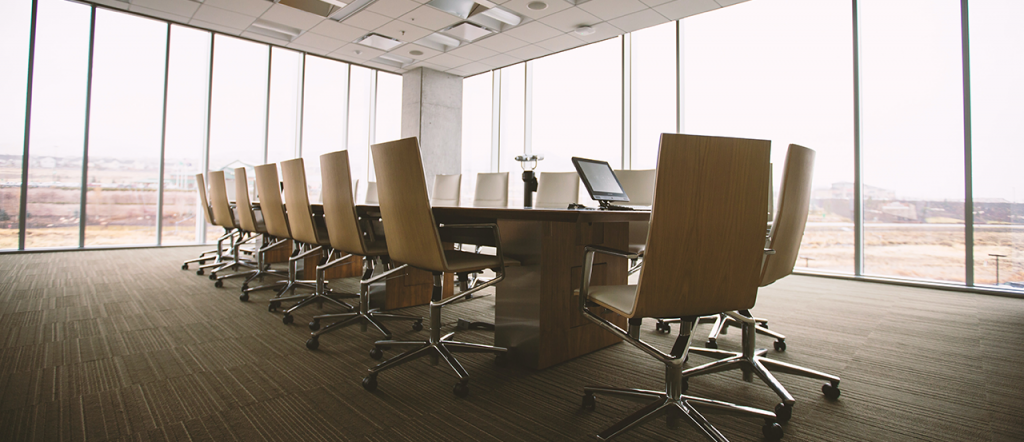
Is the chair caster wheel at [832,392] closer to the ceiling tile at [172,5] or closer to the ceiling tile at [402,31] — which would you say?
the ceiling tile at [402,31]

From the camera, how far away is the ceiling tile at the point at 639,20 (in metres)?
5.82

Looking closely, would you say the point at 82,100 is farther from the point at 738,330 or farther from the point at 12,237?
the point at 738,330

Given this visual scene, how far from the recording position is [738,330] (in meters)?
3.06

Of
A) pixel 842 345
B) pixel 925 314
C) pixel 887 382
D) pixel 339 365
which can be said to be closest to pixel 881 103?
→ pixel 925 314

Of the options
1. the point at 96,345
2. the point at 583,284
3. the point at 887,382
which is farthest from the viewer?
the point at 96,345

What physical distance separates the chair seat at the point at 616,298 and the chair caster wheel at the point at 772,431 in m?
0.65

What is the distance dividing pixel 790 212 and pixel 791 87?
459 centimetres

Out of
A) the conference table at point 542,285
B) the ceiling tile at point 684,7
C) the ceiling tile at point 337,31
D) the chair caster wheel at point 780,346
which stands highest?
the ceiling tile at point 337,31

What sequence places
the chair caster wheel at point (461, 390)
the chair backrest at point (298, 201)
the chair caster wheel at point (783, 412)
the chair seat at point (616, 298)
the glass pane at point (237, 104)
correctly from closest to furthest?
the chair seat at point (616, 298), the chair caster wheel at point (783, 412), the chair caster wheel at point (461, 390), the chair backrest at point (298, 201), the glass pane at point (237, 104)

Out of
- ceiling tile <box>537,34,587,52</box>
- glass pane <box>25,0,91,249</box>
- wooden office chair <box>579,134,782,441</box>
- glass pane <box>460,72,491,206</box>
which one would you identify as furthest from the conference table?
glass pane <box>25,0,91,249</box>

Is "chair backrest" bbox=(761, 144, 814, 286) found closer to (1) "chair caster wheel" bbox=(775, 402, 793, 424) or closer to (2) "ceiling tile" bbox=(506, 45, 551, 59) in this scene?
(1) "chair caster wheel" bbox=(775, 402, 793, 424)

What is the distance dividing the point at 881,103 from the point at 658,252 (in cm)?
528

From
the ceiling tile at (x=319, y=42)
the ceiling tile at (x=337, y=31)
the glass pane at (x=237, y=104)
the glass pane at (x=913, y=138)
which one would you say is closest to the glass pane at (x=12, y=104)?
the glass pane at (x=237, y=104)

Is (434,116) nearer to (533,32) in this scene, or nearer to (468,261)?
(533,32)
